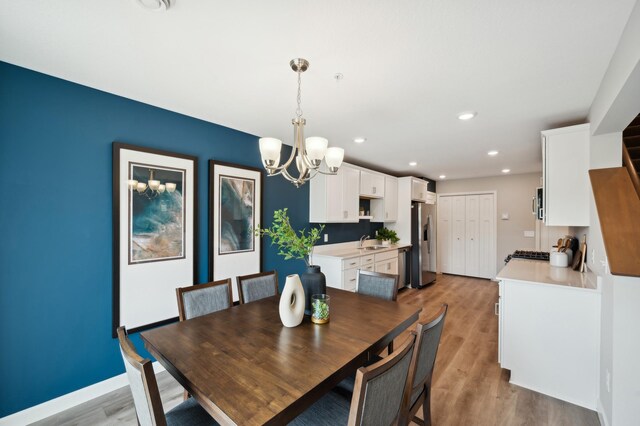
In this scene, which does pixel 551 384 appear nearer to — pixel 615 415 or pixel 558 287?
pixel 615 415

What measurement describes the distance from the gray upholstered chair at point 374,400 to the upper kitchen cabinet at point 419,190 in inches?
185

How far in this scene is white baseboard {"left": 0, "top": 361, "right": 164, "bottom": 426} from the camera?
1823 mm

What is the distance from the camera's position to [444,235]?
678 centimetres

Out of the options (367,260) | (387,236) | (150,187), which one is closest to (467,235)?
(387,236)

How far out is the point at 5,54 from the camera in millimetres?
1682

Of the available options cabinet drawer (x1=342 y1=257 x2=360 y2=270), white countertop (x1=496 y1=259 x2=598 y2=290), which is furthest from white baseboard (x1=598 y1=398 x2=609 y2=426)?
cabinet drawer (x1=342 y1=257 x2=360 y2=270)

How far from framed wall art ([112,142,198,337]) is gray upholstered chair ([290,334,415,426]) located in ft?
5.89

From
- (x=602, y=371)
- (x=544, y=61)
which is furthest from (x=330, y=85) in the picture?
(x=602, y=371)

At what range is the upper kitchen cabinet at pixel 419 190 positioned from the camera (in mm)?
5594

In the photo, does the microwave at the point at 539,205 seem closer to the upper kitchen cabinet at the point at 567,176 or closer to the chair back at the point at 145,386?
the upper kitchen cabinet at the point at 567,176

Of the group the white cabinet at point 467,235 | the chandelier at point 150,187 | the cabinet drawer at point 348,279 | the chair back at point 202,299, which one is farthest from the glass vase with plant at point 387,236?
the chandelier at point 150,187

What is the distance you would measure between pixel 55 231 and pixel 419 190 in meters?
5.66

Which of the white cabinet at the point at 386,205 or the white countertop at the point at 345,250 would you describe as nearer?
the white countertop at the point at 345,250

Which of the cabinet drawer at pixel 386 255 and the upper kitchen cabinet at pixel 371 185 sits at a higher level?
the upper kitchen cabinet at pixel 371 185
